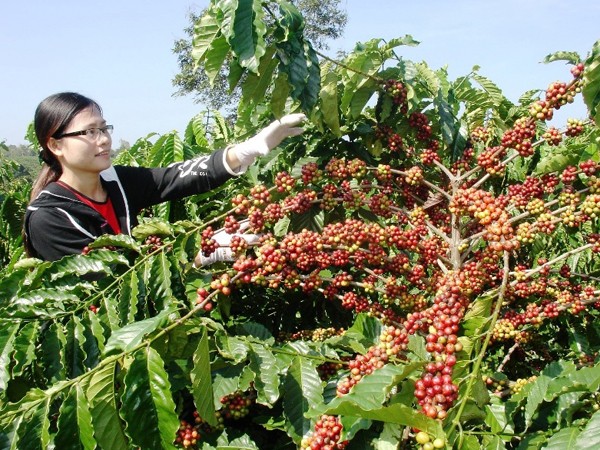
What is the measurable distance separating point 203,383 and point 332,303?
1.40 meters

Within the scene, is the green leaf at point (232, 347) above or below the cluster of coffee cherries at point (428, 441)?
above

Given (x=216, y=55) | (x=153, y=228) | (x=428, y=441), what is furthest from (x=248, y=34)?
(x=428, y=441)

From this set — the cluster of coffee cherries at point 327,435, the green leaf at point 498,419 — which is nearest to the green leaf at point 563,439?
the green leaf at point 498,419

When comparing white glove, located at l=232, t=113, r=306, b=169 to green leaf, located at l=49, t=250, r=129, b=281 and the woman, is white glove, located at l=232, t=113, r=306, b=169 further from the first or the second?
green leaf, located at l=49, t=250, r=129, b=281

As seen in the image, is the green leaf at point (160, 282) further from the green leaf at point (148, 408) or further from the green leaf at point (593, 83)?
the green leaf at point (593, 83)

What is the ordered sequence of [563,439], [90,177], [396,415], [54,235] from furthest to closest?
[90,177]
[54,235]
[563,439]
[396,415]

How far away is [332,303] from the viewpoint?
2.62 m

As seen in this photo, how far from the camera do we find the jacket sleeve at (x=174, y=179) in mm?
2594

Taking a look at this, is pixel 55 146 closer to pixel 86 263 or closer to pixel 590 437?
pixel 86 263

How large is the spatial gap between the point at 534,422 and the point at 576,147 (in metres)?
1.45

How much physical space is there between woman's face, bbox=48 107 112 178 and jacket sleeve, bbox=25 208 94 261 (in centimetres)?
30

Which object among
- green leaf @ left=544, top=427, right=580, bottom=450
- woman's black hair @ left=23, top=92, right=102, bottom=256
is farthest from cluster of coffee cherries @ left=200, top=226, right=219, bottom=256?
green leaf @ left=544, top=427, right=580, bottom=450

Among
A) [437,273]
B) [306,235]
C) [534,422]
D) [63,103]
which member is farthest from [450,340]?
[63,103]

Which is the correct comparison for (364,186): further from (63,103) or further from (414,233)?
(63,103)
